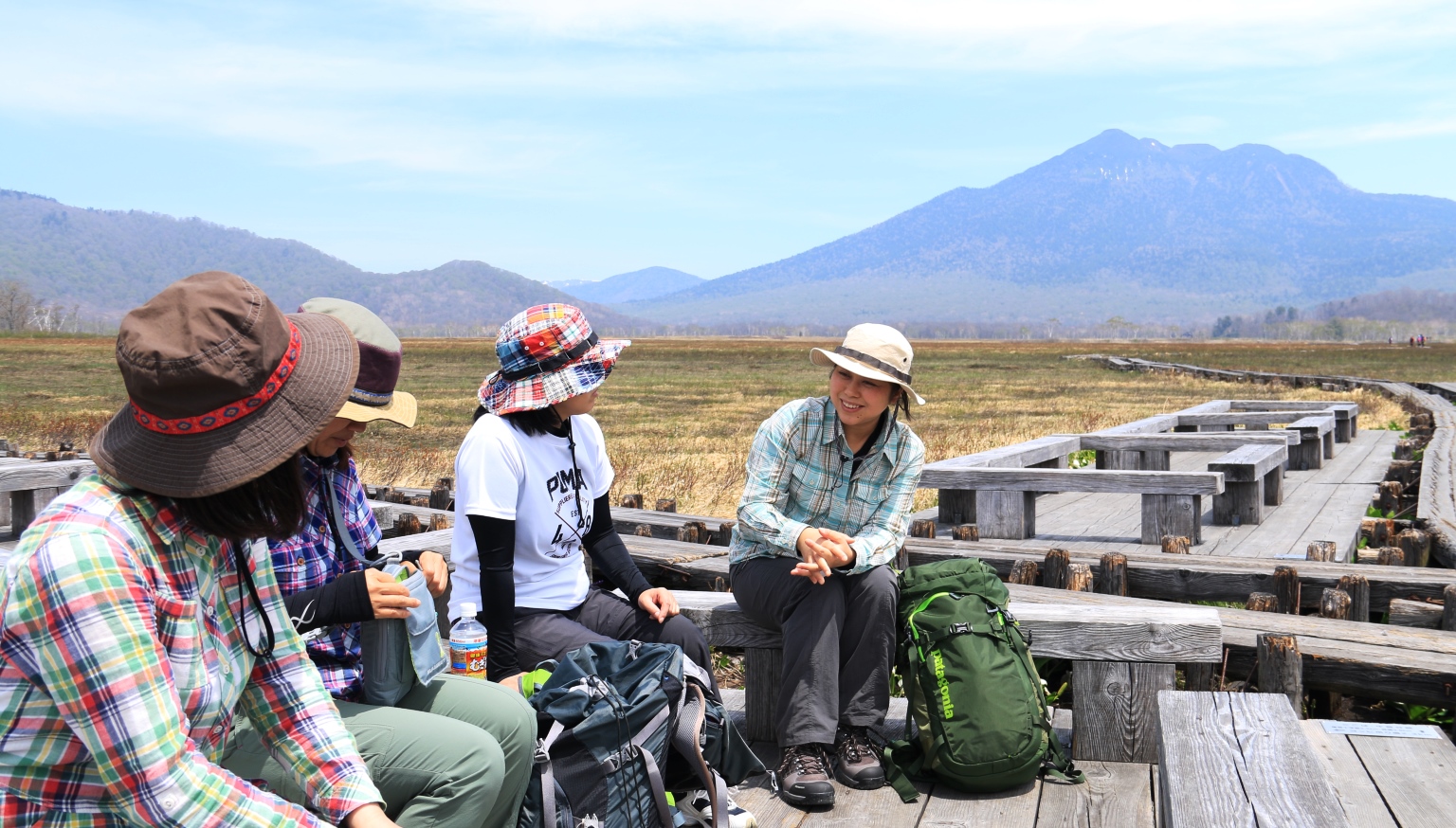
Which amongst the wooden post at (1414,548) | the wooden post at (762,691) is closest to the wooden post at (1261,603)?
the wooden post at (762,691)

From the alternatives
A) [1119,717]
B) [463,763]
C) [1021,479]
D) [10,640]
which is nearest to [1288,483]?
[1021,479]

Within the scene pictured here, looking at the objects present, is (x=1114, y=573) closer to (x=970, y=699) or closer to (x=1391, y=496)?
(x=970, y=699)

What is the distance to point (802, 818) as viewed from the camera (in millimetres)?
3221

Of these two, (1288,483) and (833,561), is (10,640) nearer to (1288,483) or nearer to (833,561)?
(833,561)

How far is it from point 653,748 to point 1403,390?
25531mm

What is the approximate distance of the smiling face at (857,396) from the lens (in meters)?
3.72

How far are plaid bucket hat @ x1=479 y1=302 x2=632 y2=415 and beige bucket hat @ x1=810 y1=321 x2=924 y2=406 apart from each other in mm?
731

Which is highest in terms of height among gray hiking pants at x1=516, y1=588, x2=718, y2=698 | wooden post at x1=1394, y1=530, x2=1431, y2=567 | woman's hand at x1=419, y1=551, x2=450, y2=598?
woman's hand at x1=419, y1=551, x2=450, y2=598

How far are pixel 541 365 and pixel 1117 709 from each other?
199 centimetres

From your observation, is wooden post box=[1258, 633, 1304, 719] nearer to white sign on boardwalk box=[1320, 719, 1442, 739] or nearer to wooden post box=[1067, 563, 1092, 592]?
white sign on boardwalk box=[1320, 719, 1442, 739]

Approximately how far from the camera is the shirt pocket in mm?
1793

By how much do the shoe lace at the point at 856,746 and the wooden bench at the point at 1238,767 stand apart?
A: 3.03 feet

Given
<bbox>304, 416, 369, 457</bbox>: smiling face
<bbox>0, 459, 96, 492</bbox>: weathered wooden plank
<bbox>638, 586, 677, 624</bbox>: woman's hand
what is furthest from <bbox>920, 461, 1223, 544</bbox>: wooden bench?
<bbox>0, 459, 96, 492</bbox>: weathered wooden plank

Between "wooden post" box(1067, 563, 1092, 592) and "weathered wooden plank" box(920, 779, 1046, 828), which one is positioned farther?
"wooden post" box(1067, 563, 1092, 592)
